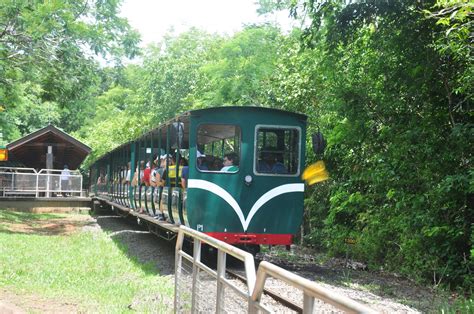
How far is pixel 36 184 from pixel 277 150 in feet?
58.2

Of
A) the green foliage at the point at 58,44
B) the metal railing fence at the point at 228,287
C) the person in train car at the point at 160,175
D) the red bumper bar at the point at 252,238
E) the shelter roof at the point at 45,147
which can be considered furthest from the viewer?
the shelter roof at the point at 45,147

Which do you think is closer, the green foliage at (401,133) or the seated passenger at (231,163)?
the seated passenger at (231,163)

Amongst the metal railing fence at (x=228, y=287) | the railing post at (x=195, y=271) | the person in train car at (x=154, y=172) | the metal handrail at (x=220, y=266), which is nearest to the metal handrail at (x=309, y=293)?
the metal railing fence at (x=228, y=287)

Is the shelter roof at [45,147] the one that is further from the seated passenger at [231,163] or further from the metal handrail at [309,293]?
the metal handrail at [309,293]

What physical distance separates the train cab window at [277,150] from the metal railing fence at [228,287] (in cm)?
413

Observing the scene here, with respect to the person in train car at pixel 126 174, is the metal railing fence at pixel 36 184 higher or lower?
lower

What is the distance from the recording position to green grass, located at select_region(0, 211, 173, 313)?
7.97 m

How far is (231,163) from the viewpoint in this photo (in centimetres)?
1037

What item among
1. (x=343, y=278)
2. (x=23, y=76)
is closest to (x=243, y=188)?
(x=343, y=278)

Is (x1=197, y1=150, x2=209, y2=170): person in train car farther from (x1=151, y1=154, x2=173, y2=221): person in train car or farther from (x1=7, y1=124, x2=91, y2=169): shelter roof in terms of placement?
(x1=7, y1=124, x2=91, y2=169): shelter roof

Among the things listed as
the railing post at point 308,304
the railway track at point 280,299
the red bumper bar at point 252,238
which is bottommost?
the railway track at point 280,299

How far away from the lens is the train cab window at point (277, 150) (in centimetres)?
1040

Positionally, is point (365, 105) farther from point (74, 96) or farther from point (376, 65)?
point (74, 96)

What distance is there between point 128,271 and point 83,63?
28.6 feet
